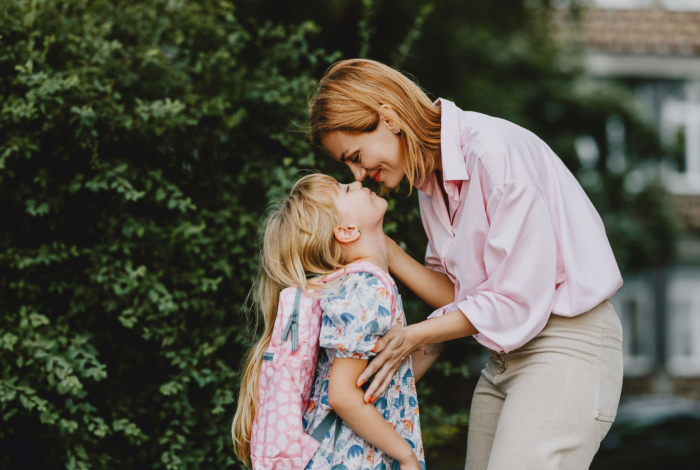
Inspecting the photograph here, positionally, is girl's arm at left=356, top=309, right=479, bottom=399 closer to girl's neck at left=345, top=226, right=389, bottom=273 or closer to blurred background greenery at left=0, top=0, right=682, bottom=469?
girl's neck at left=345, top=226, right=389, bottom=273

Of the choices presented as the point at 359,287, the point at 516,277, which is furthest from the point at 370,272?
the point at 516,277

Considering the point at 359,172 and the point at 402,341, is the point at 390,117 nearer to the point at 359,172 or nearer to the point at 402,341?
the point at 359,172

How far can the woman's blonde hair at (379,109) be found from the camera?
2162mm

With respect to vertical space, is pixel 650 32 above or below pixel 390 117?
below

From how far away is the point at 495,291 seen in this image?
6.27ft

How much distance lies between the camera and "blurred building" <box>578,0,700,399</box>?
12266 millimetres

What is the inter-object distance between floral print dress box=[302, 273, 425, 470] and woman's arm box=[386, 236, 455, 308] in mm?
311

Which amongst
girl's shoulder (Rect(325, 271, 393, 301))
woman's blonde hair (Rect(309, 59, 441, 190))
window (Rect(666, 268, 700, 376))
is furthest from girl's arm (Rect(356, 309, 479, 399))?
window (Rect(666, 268, 700, 376))

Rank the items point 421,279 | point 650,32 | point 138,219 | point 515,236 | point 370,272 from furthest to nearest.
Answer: point 650,32 < point 138,219 < point 421,279 < point 370,272 < point 515,236

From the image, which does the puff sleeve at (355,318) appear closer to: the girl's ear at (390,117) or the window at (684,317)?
the girl's ear at (390,117)

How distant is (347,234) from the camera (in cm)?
209

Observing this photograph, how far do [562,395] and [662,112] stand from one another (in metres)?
12.4

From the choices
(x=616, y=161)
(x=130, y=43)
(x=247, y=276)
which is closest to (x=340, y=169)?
(x=247, y=276)

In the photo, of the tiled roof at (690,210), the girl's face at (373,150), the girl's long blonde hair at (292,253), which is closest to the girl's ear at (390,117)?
the girl's face at (373,150)
